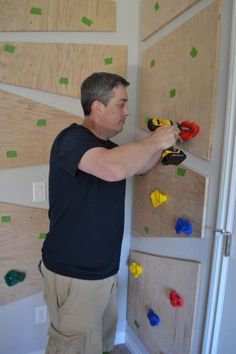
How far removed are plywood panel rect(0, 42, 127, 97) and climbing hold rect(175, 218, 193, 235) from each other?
3.00ft

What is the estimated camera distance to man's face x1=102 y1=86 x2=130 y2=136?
4.49 ft

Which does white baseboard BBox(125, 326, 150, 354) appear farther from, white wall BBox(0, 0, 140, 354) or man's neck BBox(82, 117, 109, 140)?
man's neck BBox(82, 117, 109, 140)

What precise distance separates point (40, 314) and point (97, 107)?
134 cm

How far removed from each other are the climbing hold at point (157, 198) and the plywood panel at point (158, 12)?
85 centimetres

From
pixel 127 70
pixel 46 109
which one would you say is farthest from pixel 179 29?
pixel 46 109

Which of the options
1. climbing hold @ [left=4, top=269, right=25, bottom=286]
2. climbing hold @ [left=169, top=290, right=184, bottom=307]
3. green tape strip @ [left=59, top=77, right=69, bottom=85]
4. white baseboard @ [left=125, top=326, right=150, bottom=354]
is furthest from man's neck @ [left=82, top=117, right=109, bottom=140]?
white baseboard @ [left=125, top=326, right=150, bottom=354]

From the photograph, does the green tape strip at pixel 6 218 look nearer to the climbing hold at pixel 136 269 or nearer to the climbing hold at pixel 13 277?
the climbing hold at pixel 13 277

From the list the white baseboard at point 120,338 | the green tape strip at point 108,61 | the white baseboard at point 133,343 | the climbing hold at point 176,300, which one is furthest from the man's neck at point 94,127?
the white baseboard at point 120,338

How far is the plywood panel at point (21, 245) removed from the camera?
177 centimetres

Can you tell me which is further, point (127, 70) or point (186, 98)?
point (127, 70)

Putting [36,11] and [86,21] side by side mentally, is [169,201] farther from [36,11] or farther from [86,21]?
[36,11]

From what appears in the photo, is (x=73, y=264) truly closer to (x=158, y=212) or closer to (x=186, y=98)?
(x=158, y=212)

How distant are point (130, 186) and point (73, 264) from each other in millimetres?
761

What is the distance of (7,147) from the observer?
5.58 ft
